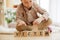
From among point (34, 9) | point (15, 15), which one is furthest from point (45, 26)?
point (15, 15)

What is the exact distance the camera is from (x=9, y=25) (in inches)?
57.0

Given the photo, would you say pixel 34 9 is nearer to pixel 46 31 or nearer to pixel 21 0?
pixel 21 0

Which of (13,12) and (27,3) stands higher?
(27,3)

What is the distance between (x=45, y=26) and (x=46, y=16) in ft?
0.39

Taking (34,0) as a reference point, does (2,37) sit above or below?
below

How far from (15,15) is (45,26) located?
0.38 meters

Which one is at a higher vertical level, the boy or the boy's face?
the boy's face

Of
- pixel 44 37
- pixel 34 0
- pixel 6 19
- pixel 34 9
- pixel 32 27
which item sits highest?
pixel 34 0

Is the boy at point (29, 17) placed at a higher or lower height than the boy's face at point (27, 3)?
lower

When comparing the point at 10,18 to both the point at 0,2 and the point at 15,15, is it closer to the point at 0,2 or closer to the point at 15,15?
the point at 15,15

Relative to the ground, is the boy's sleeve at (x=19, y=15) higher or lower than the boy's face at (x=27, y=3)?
lower

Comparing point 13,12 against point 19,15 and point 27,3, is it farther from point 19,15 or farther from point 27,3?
point 27,3

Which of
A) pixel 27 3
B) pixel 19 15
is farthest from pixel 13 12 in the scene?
pixel 27 3

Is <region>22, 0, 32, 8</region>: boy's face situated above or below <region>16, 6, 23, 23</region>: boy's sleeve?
above
